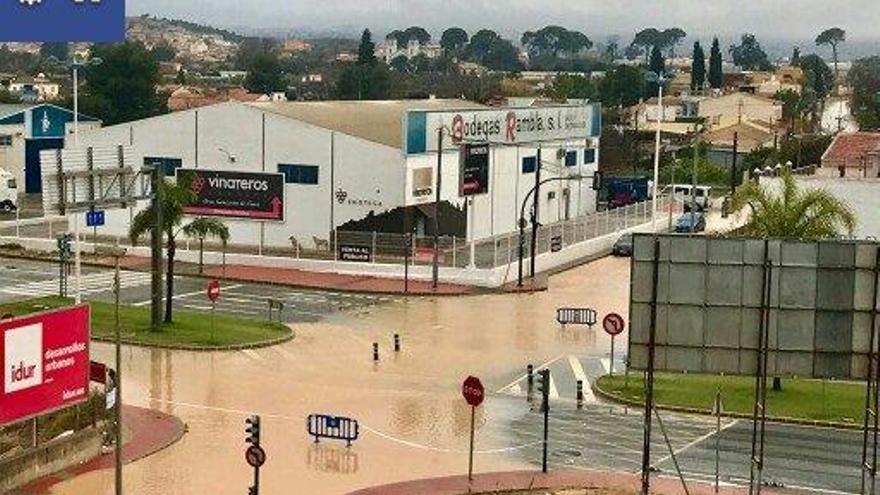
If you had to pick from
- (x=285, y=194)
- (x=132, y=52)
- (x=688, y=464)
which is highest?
(x=132, y=52)

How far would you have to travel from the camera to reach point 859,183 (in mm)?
63156

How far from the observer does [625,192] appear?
290 ft

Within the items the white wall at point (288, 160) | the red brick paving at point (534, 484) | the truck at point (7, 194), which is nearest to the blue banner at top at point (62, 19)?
the red brick paving at point (534, 484)

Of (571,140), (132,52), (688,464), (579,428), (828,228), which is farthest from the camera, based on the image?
(132,52)

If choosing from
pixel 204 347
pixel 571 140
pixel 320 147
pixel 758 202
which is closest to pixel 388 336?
pixel 204 347

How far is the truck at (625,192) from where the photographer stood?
3452 inches

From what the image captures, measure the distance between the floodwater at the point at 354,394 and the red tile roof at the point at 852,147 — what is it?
33.2 metres

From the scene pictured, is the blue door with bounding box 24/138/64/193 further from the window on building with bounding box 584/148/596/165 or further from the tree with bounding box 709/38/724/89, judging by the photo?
the tree with bounding box 709/38/724/89

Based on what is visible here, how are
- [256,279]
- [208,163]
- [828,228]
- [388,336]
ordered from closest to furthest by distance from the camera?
1. [828,228]
2. [388,336]
3. [256,279]
4. [208,163]

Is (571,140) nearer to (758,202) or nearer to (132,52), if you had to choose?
(758,202)

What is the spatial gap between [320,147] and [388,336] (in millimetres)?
21207

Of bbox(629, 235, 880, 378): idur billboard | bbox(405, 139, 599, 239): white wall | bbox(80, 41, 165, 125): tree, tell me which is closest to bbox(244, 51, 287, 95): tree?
bbox(80, 41, 165, 125): tree

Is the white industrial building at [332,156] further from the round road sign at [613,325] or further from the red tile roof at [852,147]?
the round road sign at [613,325]

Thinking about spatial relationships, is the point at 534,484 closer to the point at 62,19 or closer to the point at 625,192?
the point at 62,19
